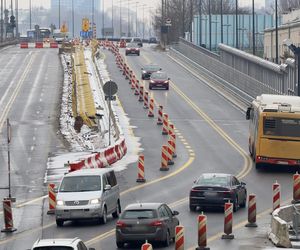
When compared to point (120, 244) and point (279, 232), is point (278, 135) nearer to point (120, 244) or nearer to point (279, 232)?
point (279, 232)

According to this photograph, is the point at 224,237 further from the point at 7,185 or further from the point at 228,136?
the point at 228,136

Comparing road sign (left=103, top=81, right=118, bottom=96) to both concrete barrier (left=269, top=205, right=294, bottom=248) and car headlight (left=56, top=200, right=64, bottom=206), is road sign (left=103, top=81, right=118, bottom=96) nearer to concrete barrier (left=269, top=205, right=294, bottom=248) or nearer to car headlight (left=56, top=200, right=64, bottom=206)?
car headlight (left=56, top=200, right=64, bottom=206)

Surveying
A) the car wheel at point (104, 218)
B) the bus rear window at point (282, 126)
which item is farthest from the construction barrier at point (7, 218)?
the bus rear window at point (282, 126)

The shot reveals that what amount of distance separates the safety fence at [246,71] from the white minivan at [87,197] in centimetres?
3193

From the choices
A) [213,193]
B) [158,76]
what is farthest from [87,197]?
[158,76]

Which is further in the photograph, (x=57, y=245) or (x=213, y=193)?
(x=213, y=193)

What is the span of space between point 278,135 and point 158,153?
7504 mm

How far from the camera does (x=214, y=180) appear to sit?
34.8 meters

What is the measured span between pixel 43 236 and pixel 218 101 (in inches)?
1856

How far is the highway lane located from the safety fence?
12.9m

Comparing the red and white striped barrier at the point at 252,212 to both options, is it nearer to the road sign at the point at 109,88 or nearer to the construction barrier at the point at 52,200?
the construction barrier at the point at 52,200

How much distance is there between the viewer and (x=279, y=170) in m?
45.8

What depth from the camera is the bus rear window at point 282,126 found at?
44406 millimetres

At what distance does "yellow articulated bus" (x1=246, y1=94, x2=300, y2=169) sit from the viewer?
44406mm
